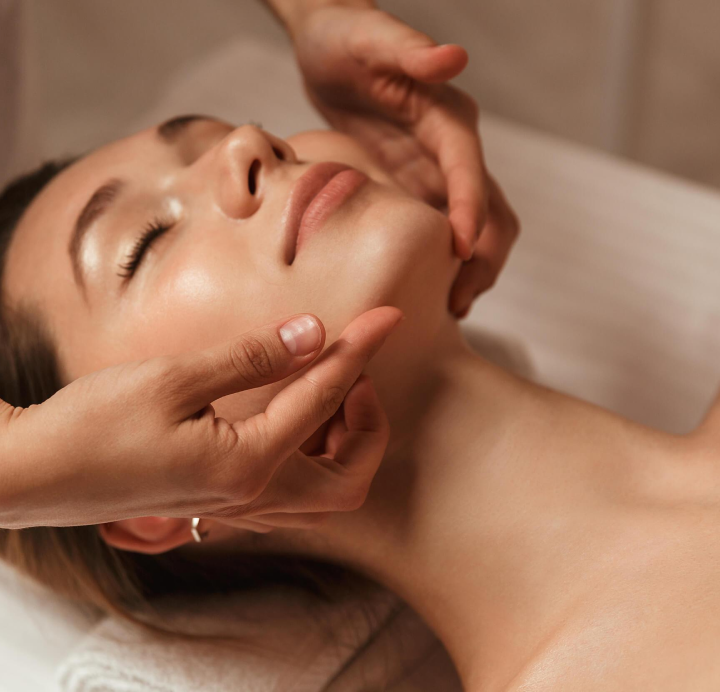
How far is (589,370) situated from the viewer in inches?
59.2

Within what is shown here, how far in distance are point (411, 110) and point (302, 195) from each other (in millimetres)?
387

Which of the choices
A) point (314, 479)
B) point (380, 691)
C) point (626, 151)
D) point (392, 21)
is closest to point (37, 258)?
point (314, 479)

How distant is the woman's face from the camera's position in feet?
2.91

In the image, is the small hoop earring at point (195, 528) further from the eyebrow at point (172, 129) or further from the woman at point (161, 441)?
the eyebrow at point (172, 129)

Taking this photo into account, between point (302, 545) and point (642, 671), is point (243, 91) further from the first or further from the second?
point (642, 671)

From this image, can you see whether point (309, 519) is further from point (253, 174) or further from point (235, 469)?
point (253, 174)

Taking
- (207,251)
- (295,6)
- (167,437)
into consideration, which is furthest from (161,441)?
(295,6)

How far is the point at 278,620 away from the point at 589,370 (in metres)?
0.70

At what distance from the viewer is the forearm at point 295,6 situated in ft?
4.39

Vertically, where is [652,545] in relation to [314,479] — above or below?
below

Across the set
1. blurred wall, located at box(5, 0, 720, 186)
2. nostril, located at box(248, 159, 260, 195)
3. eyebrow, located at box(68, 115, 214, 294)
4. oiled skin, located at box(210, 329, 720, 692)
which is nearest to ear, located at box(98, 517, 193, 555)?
oiled skin, located at box(210, 329, 720, 692)

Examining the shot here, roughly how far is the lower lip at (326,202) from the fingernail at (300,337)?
0.16 m

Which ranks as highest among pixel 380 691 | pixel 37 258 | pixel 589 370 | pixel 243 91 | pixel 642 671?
pixel 37 258

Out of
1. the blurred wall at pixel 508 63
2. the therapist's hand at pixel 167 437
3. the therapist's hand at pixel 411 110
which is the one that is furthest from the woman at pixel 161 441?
the blurred wall at pixel 508 63
